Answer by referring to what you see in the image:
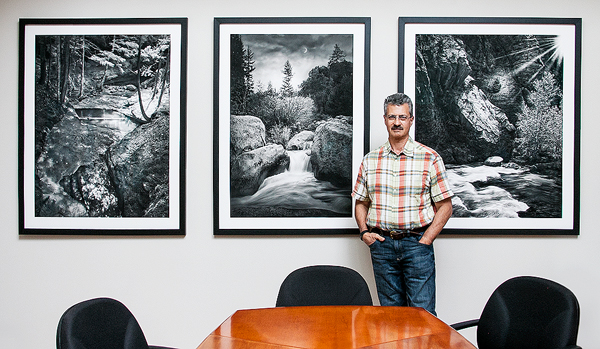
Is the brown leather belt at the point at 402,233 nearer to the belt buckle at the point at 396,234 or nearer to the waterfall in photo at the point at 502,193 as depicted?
the belt buckle at the point at 396,234

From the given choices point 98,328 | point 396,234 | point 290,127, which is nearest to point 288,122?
point 290,127

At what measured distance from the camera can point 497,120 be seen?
3.01m

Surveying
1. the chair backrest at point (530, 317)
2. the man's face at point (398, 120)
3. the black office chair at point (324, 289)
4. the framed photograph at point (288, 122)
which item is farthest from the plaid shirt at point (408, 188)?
the chair backrest at point (530, 317)

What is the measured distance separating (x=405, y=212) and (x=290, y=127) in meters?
1.06

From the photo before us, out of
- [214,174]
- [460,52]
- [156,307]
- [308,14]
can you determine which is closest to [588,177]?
[460,52]

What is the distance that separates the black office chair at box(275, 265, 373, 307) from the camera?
2191mm

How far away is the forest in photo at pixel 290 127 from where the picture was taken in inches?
119

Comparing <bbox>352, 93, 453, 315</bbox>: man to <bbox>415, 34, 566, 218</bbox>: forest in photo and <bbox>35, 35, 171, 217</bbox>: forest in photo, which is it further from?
<bbox>35, 35, 171, 217</bbox>: forest in photo

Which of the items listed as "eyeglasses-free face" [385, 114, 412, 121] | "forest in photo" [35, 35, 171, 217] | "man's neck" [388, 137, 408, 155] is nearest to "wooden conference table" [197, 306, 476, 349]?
"man's neck" [388, 137, 408, 155]

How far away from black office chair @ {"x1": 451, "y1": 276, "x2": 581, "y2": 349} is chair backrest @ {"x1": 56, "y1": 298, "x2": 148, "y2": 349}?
153cm

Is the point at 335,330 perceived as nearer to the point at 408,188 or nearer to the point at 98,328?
the point at 98,328

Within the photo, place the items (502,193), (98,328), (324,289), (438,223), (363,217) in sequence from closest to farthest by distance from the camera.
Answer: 1. (98,328)
2. (324,289)
3. (438,223)
4. (363,217)
5. (502,193)

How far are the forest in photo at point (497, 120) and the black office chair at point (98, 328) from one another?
2250mm

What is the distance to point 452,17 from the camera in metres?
2.99
